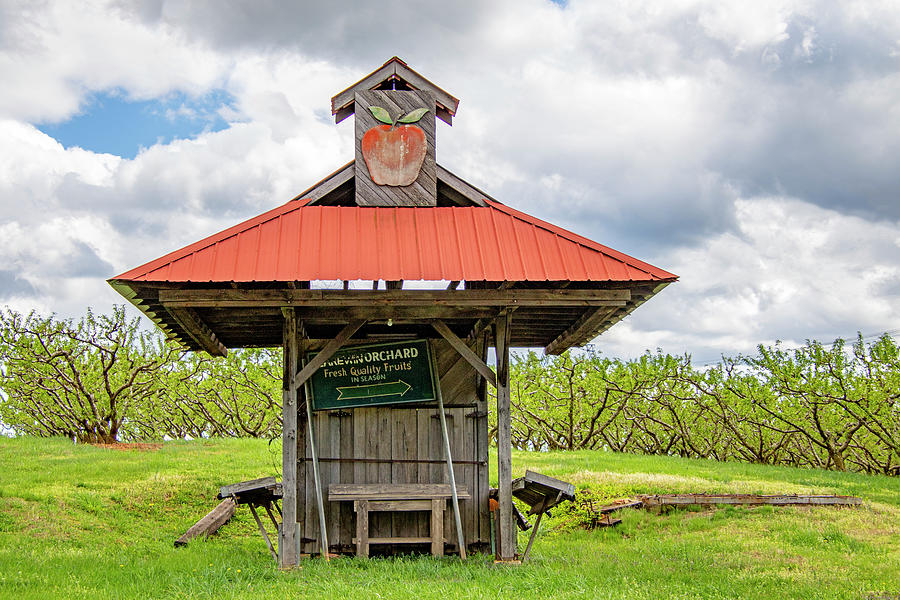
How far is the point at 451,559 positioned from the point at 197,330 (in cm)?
495

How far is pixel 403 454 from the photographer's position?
11.6m

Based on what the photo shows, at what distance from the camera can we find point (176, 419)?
35188 mm

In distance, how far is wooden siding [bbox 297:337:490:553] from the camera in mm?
11406

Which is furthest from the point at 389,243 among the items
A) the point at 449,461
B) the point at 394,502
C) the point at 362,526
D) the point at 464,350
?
the point at 362,526

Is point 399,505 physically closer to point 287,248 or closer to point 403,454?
point 403,454

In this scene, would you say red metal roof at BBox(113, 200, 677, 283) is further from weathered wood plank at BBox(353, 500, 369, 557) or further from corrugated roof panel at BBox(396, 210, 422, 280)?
weathered wood plank at BBox(353, 500, 369, 557)

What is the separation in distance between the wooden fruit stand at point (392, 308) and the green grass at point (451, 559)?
2.95ft

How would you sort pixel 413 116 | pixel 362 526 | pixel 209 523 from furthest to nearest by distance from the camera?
pixel 209 523 < pixel 413 116 < pixel 362 526

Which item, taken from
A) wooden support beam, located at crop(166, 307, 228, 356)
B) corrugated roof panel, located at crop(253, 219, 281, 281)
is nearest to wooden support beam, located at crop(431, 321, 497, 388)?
corrugated roof panel, located at crop(253, 219, 281, 281)

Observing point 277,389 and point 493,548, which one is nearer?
point 493,548

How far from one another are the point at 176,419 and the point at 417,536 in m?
26.7

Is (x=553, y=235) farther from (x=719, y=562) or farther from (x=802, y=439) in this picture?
(x=802, y=439)

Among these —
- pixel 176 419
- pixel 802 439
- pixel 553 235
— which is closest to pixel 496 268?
pixel 553 235

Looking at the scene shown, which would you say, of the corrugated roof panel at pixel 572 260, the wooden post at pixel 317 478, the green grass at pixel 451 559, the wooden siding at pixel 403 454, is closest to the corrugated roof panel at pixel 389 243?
the wooden siding at pixel 403 454
